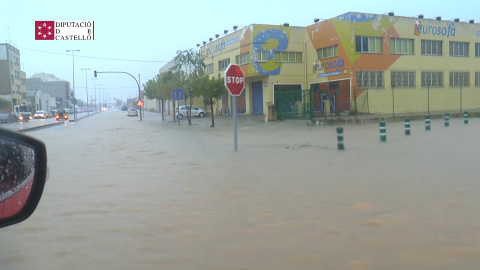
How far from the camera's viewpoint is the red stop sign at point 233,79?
1373 centimetres

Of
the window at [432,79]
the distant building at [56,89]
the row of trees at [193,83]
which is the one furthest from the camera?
the distant building at [56,89]

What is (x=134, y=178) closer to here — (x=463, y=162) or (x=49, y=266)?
(x=49, y=266)

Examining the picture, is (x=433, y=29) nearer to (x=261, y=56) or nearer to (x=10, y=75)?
(x=261, y=56)

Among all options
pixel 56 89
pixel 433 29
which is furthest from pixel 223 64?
pixel 56 89

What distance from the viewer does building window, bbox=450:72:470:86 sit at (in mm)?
39844

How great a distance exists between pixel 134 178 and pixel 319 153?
5.89 meters

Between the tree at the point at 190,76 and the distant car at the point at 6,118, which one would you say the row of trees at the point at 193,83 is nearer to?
the tree at the point at 190,76

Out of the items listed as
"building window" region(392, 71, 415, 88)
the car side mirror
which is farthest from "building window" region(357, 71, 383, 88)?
the car side mirror

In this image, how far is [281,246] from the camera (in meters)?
4.99

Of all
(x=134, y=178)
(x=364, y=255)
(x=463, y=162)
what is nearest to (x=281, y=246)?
(x=364, y=255)

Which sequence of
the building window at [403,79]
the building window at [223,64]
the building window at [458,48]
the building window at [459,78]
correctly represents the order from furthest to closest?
1. the building window at [223,64]
2. the building window at [458,48]
3. the building window at [459,78]
4. the building window at [403,79]

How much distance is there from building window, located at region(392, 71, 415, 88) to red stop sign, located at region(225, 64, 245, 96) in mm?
25300

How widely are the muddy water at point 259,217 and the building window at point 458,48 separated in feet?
104

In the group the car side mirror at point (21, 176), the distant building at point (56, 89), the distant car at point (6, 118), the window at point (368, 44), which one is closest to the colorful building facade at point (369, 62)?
the window at point (368, 44)
